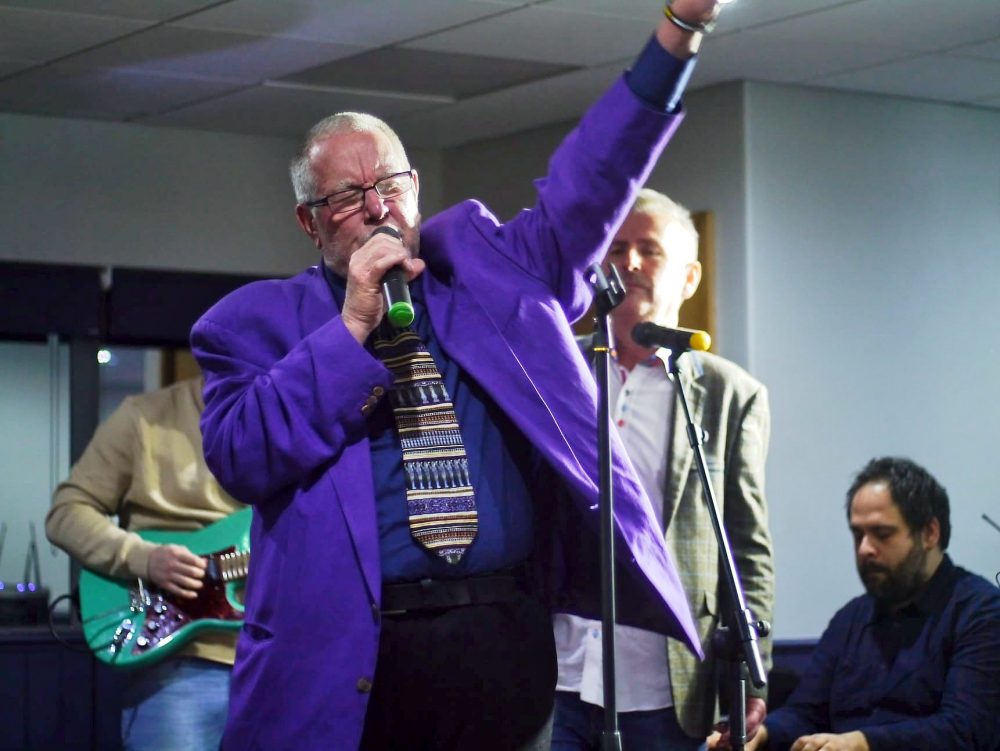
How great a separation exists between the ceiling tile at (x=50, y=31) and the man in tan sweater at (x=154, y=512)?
4.17 ft

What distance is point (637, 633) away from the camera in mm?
3191

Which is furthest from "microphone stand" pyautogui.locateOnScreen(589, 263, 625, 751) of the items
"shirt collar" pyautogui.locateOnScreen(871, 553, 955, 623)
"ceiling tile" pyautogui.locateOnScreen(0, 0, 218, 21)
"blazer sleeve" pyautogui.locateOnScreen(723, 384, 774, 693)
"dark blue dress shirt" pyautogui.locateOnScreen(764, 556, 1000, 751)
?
"ceiling tile" pyautogui.locateOnScreen(0, 0, 218, 21)

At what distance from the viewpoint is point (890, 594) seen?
402 cm

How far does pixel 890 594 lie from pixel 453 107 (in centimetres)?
283

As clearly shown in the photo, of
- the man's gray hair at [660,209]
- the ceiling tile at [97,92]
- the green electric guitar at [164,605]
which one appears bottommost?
the green electric guitar at [164,605]

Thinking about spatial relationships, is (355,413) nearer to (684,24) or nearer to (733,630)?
(684,24)

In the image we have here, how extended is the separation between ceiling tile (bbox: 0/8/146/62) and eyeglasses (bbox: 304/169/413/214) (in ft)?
9.32

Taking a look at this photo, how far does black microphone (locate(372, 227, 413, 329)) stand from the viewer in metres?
1.93

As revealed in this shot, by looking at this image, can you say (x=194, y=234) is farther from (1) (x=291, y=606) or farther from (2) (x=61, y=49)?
(1) (x=291, y=606)

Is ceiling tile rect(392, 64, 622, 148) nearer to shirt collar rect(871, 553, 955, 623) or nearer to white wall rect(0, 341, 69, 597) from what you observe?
white wall rect(0, 341, 69, 597)

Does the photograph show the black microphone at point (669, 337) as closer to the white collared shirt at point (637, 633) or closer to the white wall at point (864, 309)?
the white collared shirt at point (637, 633)

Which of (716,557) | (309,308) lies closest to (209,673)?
(716,557)

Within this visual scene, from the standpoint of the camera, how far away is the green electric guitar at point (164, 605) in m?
3.97

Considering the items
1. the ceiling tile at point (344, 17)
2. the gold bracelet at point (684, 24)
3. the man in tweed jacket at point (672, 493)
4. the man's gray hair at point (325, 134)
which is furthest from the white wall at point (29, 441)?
the gold bracelet at point (684, 24)
